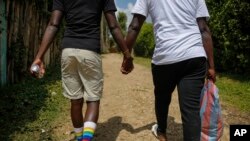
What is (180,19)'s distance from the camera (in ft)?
13.7

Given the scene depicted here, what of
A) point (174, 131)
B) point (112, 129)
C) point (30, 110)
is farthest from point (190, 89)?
point (30, 110)

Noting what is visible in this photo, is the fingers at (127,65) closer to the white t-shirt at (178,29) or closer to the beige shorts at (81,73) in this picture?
the beige shorts at (81,73)

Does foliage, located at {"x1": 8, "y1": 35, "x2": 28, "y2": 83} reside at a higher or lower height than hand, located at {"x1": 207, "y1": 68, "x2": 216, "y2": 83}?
lower

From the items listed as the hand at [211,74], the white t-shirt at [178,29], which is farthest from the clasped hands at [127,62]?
the hand at [211,74]

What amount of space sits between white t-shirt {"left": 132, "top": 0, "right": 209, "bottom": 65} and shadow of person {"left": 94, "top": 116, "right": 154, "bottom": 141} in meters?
1.61

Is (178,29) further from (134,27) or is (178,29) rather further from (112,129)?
(112,129)

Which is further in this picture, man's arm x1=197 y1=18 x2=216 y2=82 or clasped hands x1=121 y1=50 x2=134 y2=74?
clasped hands x1=121 y1=50 x2=134 y2=74

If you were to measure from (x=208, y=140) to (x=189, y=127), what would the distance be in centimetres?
25

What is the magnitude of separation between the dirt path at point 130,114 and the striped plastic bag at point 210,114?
129cm

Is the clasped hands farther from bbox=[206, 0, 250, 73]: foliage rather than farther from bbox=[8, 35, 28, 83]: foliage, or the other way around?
bbox=[206, 0, 250, 73]: foliage

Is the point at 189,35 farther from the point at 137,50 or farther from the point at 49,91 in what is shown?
the point at 137,50

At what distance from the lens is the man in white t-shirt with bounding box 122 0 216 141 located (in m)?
4.14

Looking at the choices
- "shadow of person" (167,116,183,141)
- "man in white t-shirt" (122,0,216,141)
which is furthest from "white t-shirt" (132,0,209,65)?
"shadow of person" (167,116,183,141)

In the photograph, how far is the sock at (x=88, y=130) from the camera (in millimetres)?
4312
